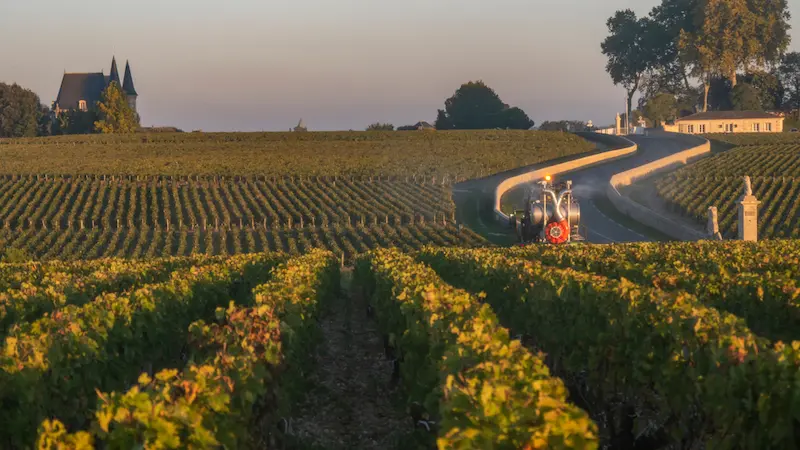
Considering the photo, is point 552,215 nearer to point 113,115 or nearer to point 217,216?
point 217,216

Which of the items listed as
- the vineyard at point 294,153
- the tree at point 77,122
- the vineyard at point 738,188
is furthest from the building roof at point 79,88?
the vineyard at point 738,188

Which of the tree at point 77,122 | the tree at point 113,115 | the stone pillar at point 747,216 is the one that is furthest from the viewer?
the tree at point 77,122

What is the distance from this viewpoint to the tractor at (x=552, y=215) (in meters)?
24.8

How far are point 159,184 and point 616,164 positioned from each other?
109ft

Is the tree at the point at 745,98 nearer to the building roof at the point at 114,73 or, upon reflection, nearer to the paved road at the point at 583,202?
the paved road at the point at 583,202

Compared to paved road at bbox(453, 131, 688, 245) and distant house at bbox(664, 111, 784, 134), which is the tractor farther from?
distant house at bbox(664, 111, 784, 134)

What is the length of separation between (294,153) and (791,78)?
258 feet

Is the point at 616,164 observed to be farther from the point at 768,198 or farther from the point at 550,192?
the point at 550,192

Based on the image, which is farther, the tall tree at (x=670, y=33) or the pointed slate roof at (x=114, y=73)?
the pointed slate roof at (x=114, y=73)

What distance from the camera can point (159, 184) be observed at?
56.4 metres

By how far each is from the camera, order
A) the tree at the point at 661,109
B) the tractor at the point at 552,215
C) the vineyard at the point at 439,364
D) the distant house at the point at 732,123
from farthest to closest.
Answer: the tree at the point at 661,109, the distant house at the point at 732,123, the tractor at the point at 552,215, the vineyard at the point at 439,364

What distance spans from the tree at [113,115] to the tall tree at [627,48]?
62357 mm

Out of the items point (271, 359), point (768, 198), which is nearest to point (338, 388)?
point (271, 359)

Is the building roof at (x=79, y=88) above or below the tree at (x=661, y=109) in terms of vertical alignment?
above
